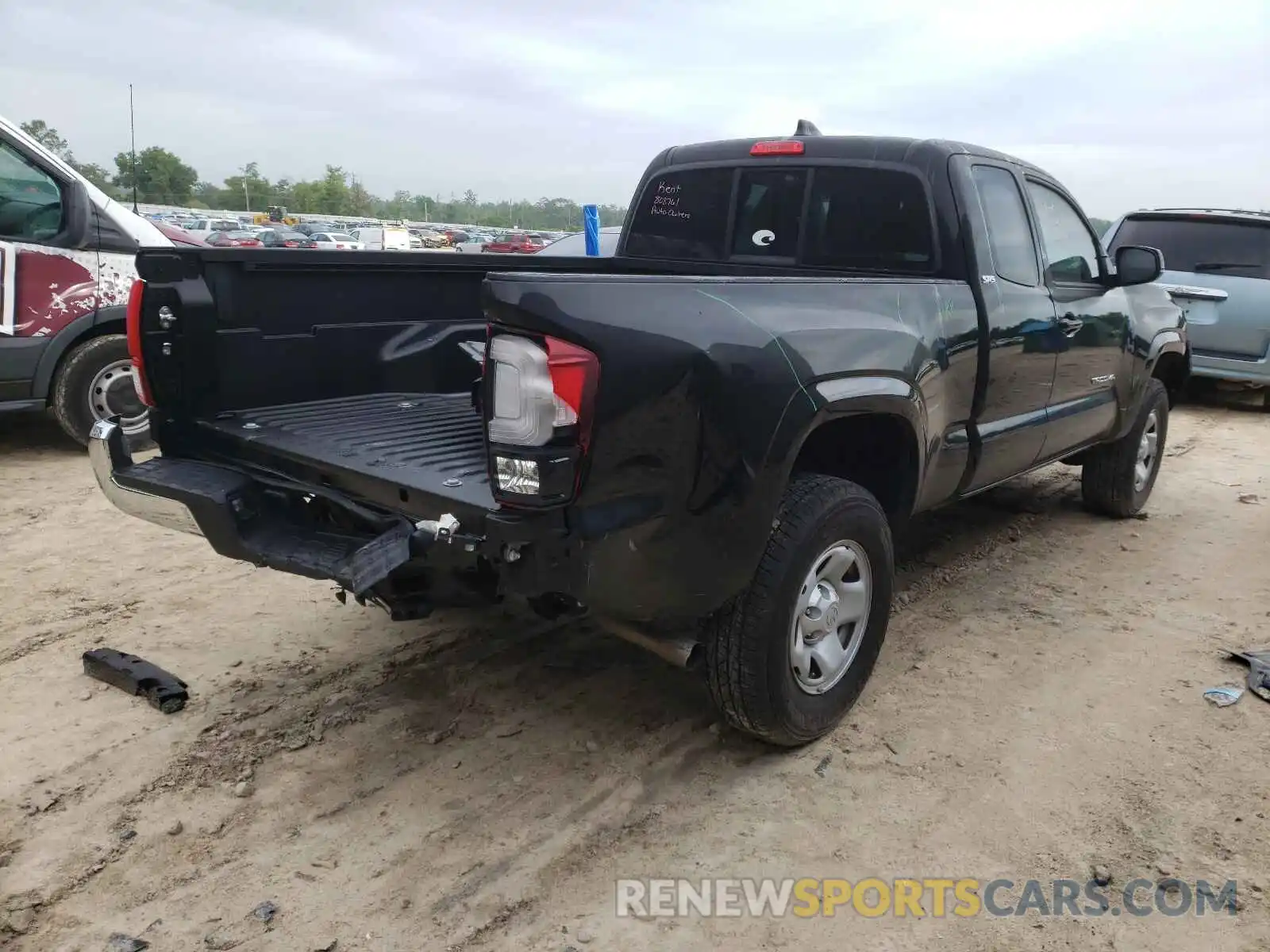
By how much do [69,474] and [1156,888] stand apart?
6175 mm

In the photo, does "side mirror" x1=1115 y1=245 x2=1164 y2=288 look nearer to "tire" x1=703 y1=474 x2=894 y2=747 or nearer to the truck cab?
"tire" x1=703 y1=474 x2=894 y2=747

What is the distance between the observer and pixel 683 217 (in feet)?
15.1

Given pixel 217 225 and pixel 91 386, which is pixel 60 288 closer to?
pixel 91 386

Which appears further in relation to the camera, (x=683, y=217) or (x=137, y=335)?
(x=683, y=217)

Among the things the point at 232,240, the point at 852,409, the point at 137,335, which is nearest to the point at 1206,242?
the point at 852,409

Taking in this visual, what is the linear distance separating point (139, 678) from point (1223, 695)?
384 centimetres

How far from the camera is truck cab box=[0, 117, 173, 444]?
6109 mm

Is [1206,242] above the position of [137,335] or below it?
above

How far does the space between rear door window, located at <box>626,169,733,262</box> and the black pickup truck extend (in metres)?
0.01

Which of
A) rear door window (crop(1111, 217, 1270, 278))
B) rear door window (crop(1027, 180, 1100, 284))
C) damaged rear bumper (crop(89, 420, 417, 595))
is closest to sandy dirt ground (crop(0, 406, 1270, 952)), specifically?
damaged rear bumper (crop(89, 420, 417, 595))

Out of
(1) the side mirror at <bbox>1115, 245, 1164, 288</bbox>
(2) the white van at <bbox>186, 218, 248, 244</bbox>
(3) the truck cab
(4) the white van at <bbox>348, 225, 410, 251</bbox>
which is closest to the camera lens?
(1) the side mirror at <bbox>1115, 245, 1164, 288</bbox>

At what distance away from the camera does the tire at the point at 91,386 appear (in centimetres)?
638

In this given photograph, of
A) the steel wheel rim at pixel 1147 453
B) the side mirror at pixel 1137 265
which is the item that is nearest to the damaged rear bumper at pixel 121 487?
the side mirror at pixel 1137 265

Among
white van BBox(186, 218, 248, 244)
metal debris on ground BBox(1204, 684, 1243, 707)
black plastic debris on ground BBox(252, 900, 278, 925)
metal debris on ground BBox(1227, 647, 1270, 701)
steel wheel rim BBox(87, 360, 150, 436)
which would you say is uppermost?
white van BBox(186, 218, 248, 244)
